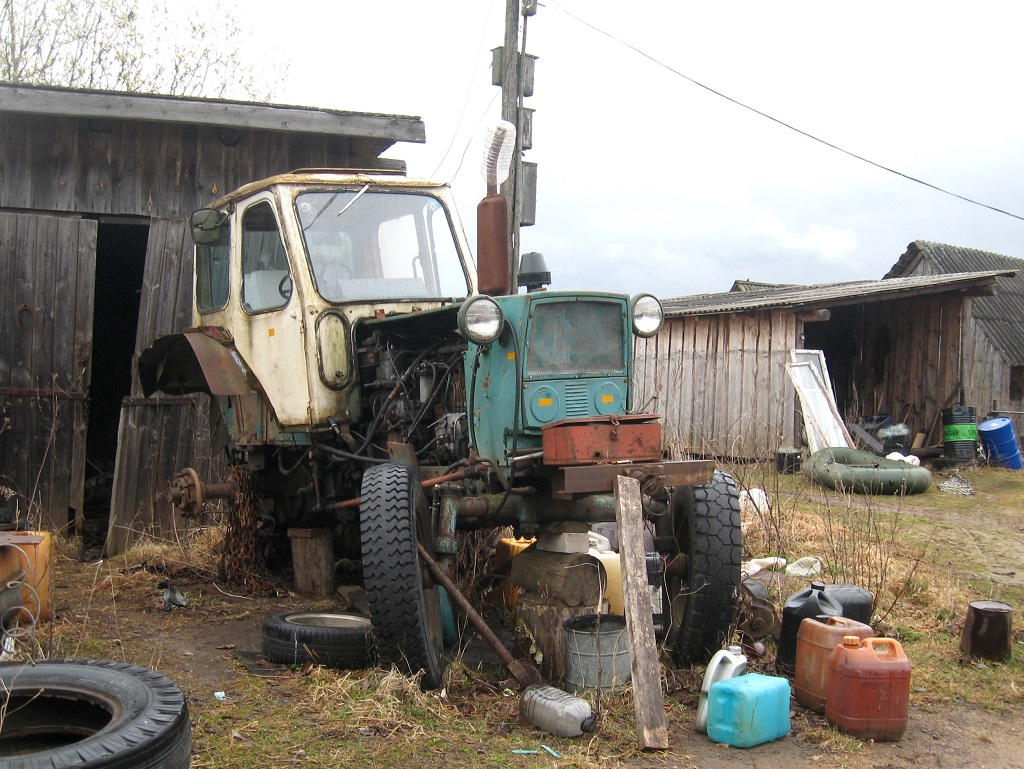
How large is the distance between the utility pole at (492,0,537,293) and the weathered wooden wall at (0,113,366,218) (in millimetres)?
1713

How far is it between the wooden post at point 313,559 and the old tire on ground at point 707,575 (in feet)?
8.23

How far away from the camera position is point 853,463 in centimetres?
1185

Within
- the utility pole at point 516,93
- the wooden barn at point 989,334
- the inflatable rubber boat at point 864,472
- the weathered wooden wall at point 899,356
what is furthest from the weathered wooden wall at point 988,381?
the utility pole at point 516,93

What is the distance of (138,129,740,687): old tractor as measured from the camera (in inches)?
172

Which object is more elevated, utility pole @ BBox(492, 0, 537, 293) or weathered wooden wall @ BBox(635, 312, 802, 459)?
utility pole @ BBox(492, 0, 537, 293)

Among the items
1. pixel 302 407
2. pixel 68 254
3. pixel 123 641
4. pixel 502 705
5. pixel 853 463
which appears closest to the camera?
pixel 502 705

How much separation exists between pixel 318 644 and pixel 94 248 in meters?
4.94

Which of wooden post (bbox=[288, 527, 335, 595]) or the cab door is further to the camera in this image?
wooden post (bbox=[288, 527, 335, 595])

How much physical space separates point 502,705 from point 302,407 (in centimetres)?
226

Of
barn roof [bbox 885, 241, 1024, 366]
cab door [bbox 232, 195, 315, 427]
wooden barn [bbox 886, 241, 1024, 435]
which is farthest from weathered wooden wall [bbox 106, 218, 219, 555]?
barn roof [bbox 885, 241, 1024, 366]

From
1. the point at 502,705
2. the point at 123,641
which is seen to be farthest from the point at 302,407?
the point at 502,705

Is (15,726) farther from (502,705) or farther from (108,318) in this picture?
(108,318)

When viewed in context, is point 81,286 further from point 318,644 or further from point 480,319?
point 480,319

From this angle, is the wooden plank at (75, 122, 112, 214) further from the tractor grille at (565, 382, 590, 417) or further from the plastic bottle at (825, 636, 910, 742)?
the plastic bottle at (825, 636, 910, 742)
